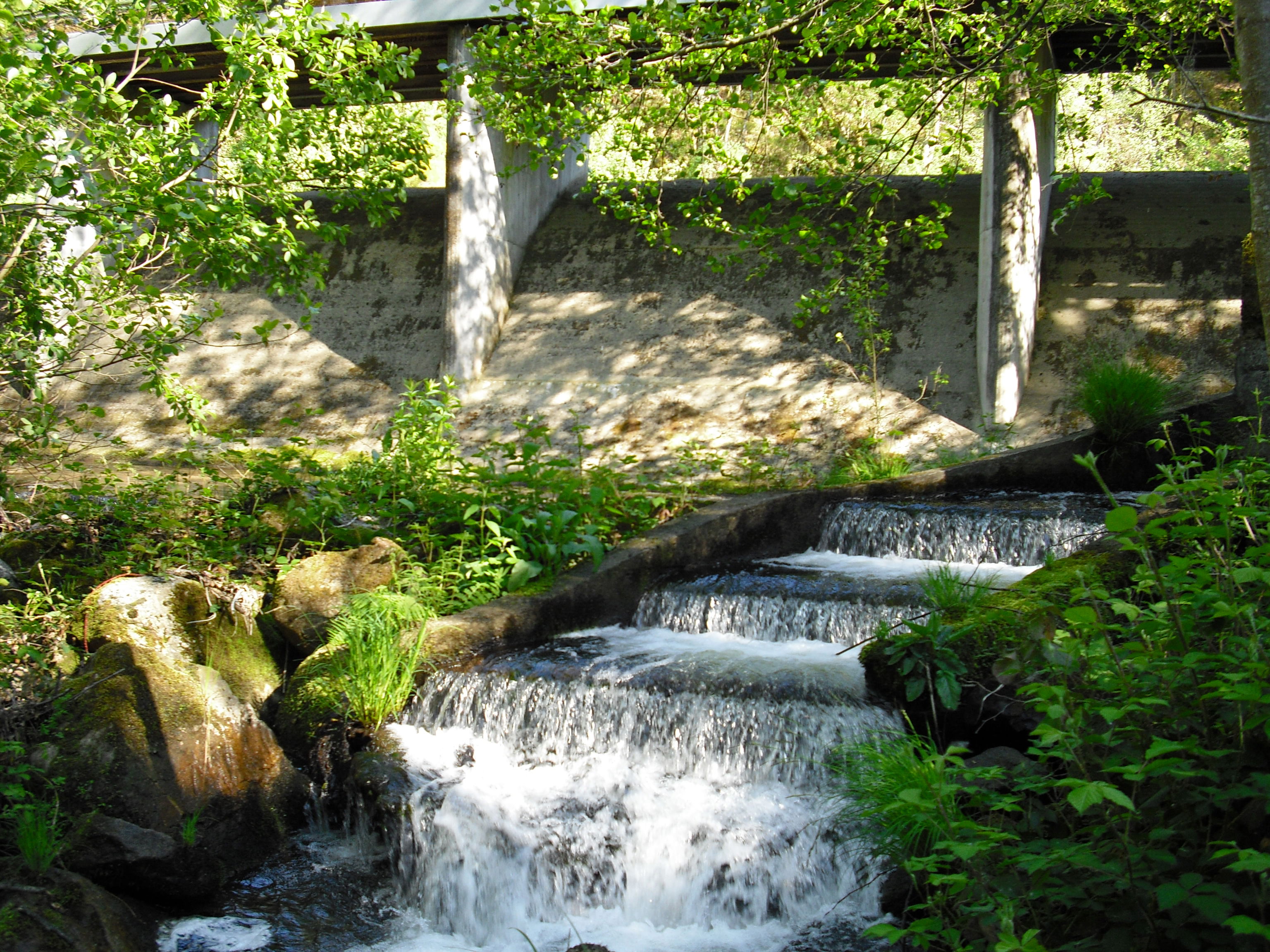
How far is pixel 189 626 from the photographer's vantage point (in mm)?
4883

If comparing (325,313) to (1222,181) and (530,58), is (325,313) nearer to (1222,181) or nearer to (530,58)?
(530,58)

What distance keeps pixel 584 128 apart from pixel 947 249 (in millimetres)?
5401

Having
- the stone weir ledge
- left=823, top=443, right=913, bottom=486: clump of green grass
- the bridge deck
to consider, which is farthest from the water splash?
the bridge deck

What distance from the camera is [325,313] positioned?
1210 centimetres

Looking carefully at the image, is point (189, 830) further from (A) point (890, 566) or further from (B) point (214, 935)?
(A) point (890, 566)

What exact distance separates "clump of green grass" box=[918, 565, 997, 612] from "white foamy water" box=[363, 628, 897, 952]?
1.55 ft

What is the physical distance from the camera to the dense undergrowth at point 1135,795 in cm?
215

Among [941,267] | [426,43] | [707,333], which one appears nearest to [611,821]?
[707,333]

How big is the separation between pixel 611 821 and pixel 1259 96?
338cm

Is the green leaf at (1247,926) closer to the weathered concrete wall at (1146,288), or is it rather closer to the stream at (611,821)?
the stream at (611,821)

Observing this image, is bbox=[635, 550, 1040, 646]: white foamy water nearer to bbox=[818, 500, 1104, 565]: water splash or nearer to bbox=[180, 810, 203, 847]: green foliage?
bbox=[818, 500, 1104, 565]: water splash

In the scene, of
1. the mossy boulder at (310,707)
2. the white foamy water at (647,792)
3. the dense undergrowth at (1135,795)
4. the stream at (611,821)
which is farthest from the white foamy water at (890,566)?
the mossy boulder at (310,707)

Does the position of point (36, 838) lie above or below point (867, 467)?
below

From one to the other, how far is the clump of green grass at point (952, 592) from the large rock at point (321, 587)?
2755 millimetres
